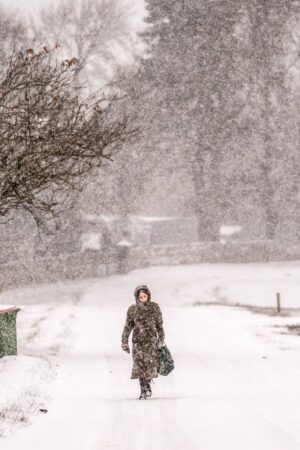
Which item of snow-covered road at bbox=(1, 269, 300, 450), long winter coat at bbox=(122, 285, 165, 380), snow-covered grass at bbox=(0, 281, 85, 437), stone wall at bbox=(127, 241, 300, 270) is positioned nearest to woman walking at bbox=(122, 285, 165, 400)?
Answer: long winter coat at bbox=(122, 285, 165, 380)

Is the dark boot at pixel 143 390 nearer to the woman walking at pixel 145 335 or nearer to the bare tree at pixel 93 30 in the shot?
the woman walking at pixel 145 335

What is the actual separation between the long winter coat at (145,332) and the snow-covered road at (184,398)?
1.74ft

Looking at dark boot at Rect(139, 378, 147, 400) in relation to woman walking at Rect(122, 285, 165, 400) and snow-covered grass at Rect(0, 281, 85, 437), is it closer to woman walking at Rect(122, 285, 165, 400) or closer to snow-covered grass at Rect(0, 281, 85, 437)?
woman walking at Rect(122, 285, 165, 400)

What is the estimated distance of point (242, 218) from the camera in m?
53.4

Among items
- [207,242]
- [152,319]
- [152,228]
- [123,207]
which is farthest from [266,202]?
[152,319]

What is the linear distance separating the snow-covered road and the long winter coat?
53cm

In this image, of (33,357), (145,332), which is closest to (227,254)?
(33,357)

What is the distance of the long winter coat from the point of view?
10.2 m

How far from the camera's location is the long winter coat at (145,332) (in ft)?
33.3

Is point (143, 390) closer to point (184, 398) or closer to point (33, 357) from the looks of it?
point (184, 398)

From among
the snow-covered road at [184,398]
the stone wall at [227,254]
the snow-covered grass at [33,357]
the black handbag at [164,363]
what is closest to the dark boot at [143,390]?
the snow-covered road at [184,398]

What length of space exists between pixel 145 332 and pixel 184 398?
1.04m

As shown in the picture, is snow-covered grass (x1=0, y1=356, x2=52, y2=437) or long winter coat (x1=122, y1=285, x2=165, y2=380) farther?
long winter coat (x1=122, y1=285, x2=165, y2=380)

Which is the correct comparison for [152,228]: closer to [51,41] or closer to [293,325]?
[51,41]
